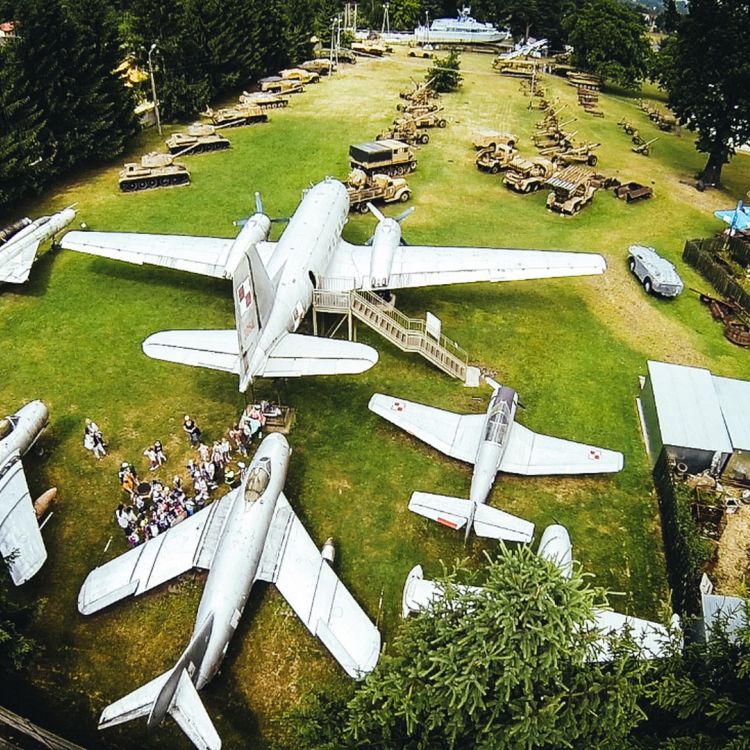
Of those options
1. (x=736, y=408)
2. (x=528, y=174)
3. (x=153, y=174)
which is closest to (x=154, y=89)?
(x=153, y=174)

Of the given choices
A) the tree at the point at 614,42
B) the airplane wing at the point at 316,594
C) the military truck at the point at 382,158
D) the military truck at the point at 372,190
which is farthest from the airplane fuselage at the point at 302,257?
the tree at the point at 614,42

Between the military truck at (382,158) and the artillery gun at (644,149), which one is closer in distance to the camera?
the military truck at (382,158)

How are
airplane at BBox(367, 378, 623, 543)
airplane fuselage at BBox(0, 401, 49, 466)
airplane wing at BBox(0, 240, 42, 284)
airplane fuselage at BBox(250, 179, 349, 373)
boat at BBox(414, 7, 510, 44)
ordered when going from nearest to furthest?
airplane at BBox(367, 378, 623, 543)
airplane fuselage at BBox(0, 401, 49, 466)
airplane fuselage at BBox(250, 179, 349, 373)
airplane wing at BBox(0, 240, 42, 284)
boat at BBox(414, 7, 510, 44)

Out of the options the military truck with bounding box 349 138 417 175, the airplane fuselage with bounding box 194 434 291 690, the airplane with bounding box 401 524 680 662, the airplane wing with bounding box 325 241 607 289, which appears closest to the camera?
the airplane with bounding box 401 524 680 662

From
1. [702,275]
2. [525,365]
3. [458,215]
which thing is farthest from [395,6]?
[525,365]

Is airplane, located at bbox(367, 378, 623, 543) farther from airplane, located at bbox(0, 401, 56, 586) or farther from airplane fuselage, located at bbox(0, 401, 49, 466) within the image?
airplane fuselage, located at bbox(0, 401, 49, 466)

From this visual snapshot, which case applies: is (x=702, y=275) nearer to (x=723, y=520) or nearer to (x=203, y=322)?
(x=723, y=520)

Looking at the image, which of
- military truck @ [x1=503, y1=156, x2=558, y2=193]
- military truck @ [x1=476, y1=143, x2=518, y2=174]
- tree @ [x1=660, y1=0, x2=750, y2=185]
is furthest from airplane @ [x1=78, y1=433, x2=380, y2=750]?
tree @ [x1=660, y1=0, x2=750, y2=185]

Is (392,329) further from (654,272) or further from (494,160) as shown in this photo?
(494,160)

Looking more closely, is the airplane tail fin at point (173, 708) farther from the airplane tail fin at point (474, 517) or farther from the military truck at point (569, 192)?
the military truck at point (569, 192)
